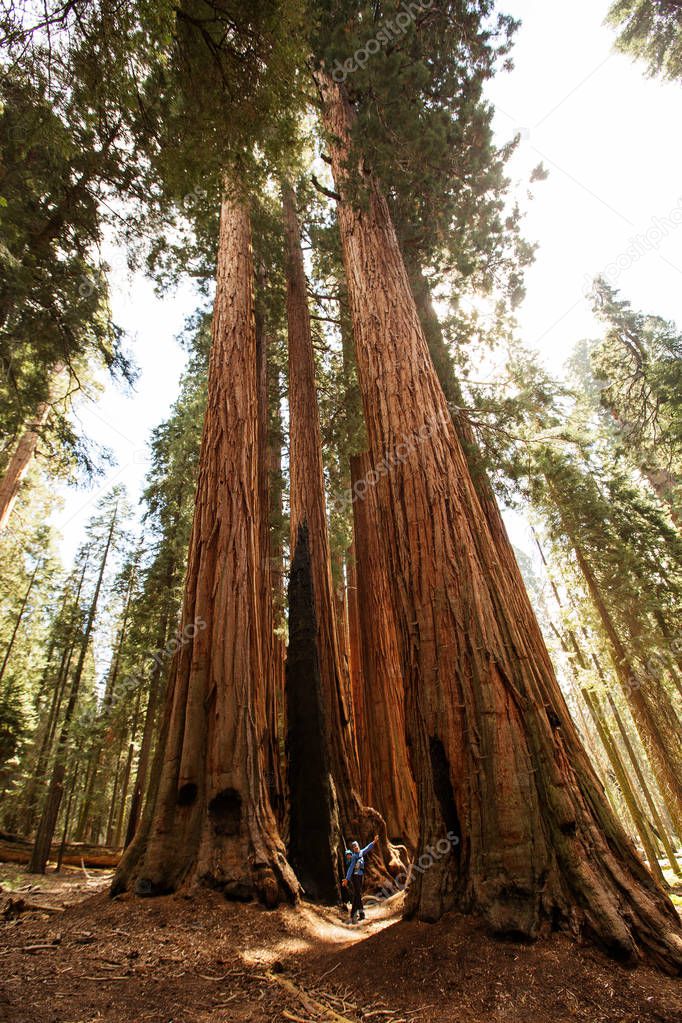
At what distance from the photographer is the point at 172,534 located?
499 inches

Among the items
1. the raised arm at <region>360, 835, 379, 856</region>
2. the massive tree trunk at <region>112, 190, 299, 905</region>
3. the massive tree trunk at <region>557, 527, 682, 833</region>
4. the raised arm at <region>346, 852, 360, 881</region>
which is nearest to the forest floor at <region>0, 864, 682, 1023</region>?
the massive tree trunk at <region>112, 190, 299, 905</region>

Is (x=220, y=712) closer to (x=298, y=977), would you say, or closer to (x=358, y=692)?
(x=298, y=977)

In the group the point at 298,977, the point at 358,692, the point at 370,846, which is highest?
the point at 358,692

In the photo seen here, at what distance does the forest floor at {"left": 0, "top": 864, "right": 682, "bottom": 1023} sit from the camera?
1.89 meters

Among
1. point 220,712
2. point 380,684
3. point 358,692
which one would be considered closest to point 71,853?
point 358,692

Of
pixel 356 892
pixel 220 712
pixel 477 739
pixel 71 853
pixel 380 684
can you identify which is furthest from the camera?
pixel 71 853

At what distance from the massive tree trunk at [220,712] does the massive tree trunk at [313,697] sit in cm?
77

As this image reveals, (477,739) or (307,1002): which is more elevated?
(477,739)

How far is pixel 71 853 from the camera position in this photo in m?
14.4

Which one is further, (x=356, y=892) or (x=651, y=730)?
(x=651, y=730)

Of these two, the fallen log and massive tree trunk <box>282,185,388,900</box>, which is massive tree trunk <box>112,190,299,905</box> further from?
the fallen log

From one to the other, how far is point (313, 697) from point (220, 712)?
176 centimetres

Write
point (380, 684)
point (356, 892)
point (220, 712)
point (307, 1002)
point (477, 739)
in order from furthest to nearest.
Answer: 1. point (380, 684)
2. point (356, 892)
3. point (220, 712)
4. point (477, 739)
5. point (307, 1002)

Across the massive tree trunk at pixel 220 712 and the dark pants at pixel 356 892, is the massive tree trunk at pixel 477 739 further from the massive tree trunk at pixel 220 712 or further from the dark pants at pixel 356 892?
the dark pants at pixel 356 892
